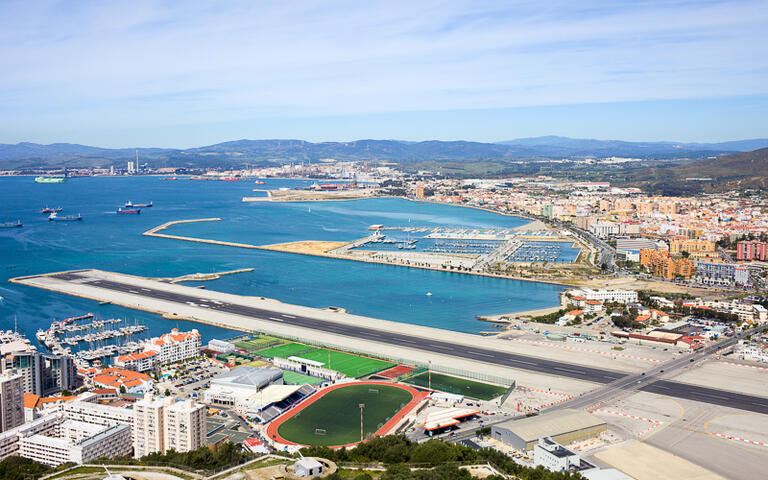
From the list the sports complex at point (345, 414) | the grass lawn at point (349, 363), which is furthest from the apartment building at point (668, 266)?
the sports complex at point (345, 414)

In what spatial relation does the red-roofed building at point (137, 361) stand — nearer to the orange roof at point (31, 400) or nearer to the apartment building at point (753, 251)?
the orange roof at point (31, 400)

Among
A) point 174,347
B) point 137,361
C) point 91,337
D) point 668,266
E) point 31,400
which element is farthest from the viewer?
point 668,266

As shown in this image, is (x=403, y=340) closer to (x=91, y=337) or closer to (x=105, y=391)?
(x=105, y=391)

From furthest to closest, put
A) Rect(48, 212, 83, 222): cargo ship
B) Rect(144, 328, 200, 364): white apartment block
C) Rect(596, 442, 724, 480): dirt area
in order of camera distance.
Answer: Rect(48, 212, 83, 222): cargo ship
Rect(144, 328, 200, 364): white apartment block
Rect(596, 442, 724, 480): dirt area

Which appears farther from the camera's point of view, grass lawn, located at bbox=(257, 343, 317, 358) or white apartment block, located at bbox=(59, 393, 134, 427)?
grass lawn, located at bbox=(257, 343, 317, 358)

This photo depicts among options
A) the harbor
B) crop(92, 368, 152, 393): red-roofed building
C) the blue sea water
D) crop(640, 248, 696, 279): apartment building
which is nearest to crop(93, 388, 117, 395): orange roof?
crop(92, 368, 152, 393): red-roofed building

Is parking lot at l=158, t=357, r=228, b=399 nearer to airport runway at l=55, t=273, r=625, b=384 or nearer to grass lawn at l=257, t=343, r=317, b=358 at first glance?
grass lawn at l=257, t=343, r=317, b=358

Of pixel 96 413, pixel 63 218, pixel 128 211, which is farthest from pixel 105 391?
pixel 128 211
